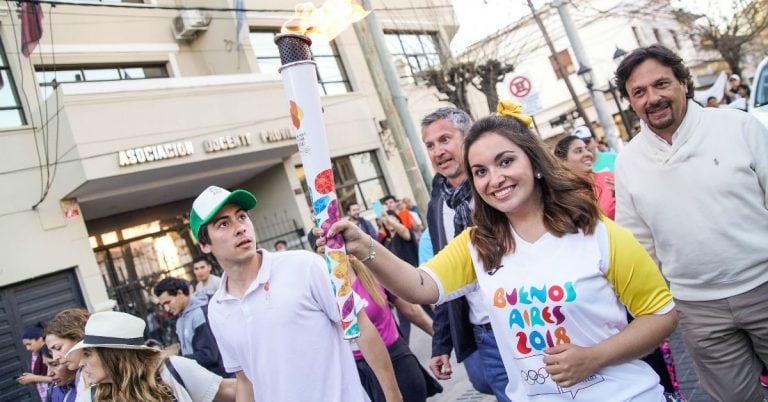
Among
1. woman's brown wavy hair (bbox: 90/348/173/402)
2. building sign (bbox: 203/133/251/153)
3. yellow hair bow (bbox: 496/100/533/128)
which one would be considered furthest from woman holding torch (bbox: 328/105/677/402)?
building sign (bbox: 203/133/251/153)

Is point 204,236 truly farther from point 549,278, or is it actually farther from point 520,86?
point 520,86

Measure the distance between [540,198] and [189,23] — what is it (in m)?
12.8

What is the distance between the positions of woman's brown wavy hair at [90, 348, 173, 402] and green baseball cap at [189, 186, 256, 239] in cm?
68

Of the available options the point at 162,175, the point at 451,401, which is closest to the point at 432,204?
the point at 451,401

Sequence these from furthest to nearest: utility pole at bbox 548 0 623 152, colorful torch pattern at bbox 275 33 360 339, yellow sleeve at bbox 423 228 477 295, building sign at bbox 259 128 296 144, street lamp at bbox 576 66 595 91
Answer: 1. street lamp at bbox 576 66 595 91
2. utility pole at bbox 548 0 623 152
3. building sign at bbox 259 128 296 144
4. yellow sleeve at bbox 423 228 477 295
5. colorful torch pattern at bbox 275 33 360 339

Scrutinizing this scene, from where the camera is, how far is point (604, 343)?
1.82 m

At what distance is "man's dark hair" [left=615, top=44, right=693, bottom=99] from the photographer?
2.75 m

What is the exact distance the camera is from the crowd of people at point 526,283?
6.05 ft

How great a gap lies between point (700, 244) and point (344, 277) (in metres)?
1.85

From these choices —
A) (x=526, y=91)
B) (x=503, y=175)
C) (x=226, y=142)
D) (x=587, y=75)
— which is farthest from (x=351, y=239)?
(x=587, y=75)

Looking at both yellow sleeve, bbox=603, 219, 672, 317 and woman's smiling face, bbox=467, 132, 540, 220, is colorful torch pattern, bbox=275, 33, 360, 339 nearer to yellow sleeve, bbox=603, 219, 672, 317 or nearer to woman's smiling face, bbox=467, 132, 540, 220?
woman's smiling face, bbox=467, 132, 540, 220

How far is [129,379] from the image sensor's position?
8.44 ft

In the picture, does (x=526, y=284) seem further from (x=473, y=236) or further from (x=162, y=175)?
(x=162, y=175)

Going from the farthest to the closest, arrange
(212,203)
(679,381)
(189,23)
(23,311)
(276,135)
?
(189,23) < (276,135) < (23,311) < (679,381) < (212,203)
